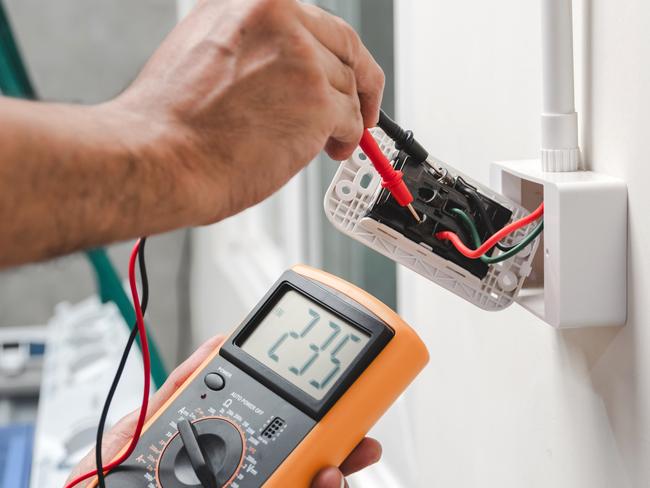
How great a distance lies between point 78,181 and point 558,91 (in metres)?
0.29

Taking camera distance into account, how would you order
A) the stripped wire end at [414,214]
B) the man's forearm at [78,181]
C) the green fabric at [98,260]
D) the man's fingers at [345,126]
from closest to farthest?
the man's forearm at [78,181]
the man's fingers at [345,126]
the stripped wire end at [414,214]
the green fabric at [98,260]

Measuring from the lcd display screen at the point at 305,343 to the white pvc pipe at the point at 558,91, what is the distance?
0.63 feet

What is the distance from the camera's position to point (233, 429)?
2.12 feet

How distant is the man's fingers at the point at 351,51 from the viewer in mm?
446

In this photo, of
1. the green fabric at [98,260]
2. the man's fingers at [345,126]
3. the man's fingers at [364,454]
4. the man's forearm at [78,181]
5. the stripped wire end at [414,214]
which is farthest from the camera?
the green fabric at [98,260]

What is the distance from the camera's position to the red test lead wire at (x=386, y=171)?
1.72 ft

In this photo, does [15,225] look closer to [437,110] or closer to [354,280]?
[437,110]

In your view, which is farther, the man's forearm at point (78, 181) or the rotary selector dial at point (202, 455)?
the rotary selector dial at point (202, 455)

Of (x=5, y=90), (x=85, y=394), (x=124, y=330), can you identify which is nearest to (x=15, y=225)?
(x=85, y=394)

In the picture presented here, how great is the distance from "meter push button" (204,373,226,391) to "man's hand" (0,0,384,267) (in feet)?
0.92

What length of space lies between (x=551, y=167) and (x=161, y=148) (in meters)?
0.26

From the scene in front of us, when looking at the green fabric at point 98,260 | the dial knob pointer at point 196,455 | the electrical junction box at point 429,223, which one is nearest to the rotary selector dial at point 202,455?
the dial knob pointer at point 196,455

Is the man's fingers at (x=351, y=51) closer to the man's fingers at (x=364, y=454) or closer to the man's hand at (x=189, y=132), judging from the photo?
the man's hand at (x=189, y=132)

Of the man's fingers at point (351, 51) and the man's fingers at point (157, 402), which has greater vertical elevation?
the man's fingers at point (351, 51)
